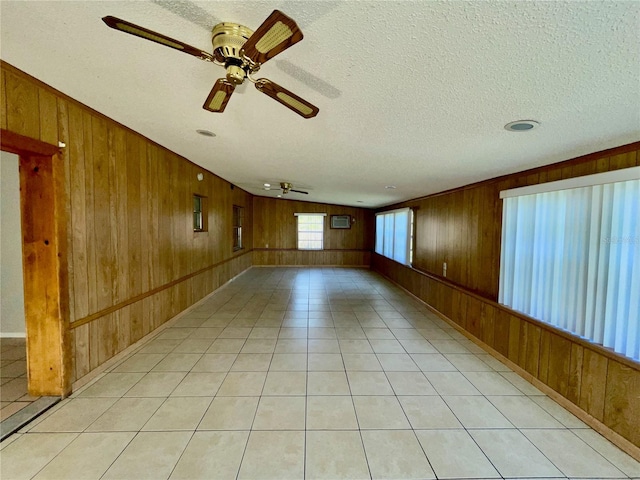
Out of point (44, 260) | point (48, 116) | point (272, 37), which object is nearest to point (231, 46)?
point (272, 37)

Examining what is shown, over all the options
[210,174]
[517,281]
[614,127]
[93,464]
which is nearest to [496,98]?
[614,127]

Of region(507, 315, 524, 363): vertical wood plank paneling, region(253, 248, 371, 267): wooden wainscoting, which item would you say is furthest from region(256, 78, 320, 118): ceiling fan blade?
region(253, 248, 371, 267): wooden wainscoting

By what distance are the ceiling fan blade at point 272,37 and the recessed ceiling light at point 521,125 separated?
1.53 meters

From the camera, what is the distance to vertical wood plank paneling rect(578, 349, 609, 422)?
191cm

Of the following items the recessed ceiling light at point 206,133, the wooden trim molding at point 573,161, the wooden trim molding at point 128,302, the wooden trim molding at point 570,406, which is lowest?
the wooden trim molding at point 570,406

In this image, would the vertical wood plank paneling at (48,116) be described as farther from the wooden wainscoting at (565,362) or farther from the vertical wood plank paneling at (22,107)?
the wooden wainscoting at (565,362)

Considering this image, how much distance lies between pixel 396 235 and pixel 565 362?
15.3 ft

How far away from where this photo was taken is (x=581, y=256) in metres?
2.13

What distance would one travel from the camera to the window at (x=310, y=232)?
9.25 m

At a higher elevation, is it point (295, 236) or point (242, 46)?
point (242, 46)

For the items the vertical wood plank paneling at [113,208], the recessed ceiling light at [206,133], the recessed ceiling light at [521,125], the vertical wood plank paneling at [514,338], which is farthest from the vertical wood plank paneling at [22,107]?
the vertical wood plank paneling at [514,338]

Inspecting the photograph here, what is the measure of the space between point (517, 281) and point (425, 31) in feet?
8.94

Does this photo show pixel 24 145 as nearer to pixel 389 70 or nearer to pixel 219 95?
pixel 219 95

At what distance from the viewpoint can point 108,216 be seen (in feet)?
8.25
